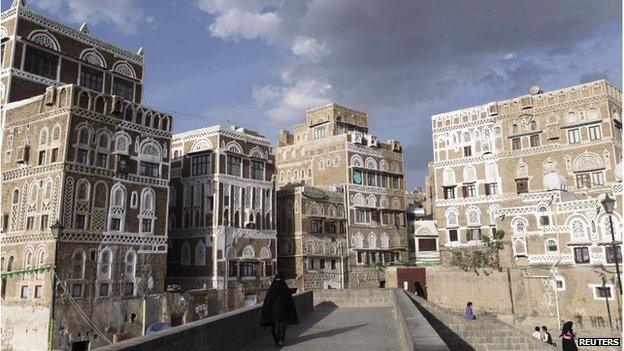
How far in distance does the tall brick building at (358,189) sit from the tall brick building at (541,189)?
691 cm

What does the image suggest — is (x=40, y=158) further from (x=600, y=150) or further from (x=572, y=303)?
A: (x=600, y=150)

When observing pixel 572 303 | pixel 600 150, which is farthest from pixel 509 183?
pixel 572 303

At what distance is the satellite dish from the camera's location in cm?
4593

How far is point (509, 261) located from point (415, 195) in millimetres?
43583

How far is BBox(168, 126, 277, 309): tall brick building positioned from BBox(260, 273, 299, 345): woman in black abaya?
103 feet

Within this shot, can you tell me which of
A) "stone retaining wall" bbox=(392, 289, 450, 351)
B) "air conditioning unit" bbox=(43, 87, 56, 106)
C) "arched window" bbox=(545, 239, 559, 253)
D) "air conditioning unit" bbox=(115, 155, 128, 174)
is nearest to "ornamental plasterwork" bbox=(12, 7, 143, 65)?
"air conditioning unit" bbox=(43, 87, 56, 106)

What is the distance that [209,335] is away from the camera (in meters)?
11.2

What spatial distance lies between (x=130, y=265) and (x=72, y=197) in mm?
6619

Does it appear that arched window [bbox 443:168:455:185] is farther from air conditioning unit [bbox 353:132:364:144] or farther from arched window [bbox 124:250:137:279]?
arched window [bbox 124:250:137:279]

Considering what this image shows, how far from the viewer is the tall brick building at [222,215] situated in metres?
44.2

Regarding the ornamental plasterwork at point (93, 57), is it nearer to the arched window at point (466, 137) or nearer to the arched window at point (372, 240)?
the arched window at point (372, 240)

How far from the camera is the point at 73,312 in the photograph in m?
32.5

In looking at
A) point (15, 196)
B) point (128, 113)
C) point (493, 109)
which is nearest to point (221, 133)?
point (128, 113)

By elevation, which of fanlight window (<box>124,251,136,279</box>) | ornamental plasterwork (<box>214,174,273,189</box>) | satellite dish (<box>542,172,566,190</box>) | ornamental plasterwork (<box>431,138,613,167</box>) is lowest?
fanlight window (<box>124,251,136,279</box>)
